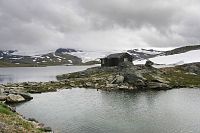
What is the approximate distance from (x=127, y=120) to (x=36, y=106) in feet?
69.4

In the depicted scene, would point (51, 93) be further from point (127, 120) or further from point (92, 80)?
point (127, 120)

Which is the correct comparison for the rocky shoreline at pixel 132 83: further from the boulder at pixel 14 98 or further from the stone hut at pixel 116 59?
the stone hut at pixel 116 59

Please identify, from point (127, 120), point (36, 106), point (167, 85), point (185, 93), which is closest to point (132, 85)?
point (167, 85)

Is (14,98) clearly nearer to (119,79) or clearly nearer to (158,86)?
(119,79)

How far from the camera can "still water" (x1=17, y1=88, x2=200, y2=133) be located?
46.1 meters

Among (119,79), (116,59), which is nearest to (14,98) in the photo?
(119,79)

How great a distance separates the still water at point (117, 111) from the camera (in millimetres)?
46094

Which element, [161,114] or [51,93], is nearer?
[161,114]

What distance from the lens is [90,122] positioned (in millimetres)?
49219

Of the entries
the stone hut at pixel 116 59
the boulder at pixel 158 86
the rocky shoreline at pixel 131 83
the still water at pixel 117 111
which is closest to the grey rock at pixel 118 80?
the rocky shoreline at pixel 131 83

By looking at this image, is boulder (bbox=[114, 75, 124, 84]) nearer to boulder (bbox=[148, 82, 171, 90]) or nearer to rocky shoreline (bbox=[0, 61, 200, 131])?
rocky shoreline (bbox=[0, 61, 200, 131])

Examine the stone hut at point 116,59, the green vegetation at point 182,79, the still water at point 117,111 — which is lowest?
the still water at point 117,111

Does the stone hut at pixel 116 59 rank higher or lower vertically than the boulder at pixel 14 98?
higher

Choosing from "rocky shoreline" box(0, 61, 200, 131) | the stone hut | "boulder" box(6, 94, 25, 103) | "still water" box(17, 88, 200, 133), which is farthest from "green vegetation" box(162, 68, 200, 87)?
"boulder" box(6, 94, 25, 103)
